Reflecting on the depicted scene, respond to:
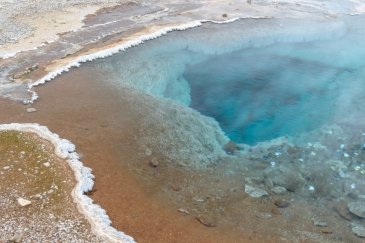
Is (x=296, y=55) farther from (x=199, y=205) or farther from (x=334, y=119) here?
(x=199, y=205)

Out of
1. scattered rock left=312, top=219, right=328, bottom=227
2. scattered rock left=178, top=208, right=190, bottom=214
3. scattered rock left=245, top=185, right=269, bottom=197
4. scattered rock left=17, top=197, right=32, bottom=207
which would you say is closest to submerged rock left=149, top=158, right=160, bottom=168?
scattered rock left=178, top=208, right=190, bottom=214

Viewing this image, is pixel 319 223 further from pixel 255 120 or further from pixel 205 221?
pixel 255 120

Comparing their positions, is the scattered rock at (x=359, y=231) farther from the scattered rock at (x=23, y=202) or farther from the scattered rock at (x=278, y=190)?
the scattered rock at (x=23, y=202)

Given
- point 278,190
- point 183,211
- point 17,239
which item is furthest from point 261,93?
point 17,239

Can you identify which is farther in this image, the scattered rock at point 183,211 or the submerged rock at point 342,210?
the submerged rock at point 342,210

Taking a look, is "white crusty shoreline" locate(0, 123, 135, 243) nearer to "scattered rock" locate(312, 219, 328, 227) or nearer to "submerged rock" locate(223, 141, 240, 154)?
"scattered rock" locate(312, 219, 328, 227)

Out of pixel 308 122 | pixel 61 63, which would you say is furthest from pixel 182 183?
pixel 61 63

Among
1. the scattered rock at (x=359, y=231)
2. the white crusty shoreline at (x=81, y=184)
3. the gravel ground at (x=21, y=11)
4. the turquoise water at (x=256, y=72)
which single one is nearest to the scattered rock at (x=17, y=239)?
the white crusty shoreline at (x=81, y=184)
